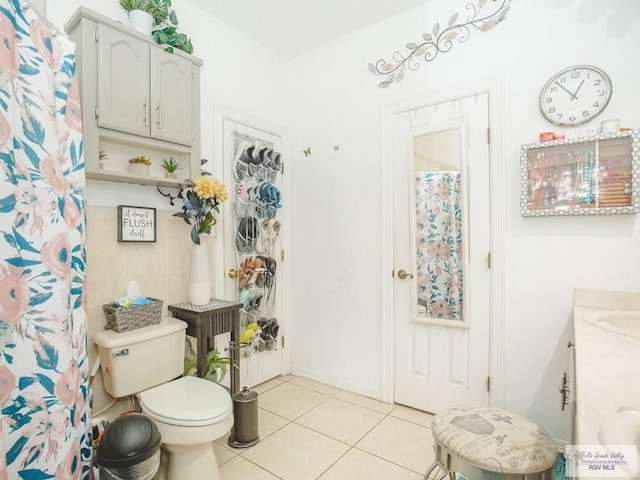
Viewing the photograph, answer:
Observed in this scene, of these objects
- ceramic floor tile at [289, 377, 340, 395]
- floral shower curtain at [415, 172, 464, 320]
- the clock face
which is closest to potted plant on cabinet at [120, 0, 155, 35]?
floral shower curtain at [415, 172, 464, 320]

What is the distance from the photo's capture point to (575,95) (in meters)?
1.90

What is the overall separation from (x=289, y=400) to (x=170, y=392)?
1113 millimetres

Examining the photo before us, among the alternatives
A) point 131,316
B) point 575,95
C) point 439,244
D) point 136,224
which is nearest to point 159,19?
point 136,224

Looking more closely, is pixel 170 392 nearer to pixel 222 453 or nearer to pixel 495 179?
pixel 222 453

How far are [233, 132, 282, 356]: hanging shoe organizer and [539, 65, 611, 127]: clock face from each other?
6.27 feet

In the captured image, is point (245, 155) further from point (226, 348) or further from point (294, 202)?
point (226, 348)

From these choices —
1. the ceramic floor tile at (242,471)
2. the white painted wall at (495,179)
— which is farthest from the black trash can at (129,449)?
the white painted wall at (495,179)

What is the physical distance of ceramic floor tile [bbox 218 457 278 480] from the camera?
1809 mm

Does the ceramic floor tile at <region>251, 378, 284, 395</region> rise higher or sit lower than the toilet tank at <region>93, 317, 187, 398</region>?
lower

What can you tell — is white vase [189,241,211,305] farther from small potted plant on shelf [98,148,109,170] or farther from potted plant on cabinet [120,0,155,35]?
potted plant on cabinet [120,0,155,35]

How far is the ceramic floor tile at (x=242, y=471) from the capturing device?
71.2 inches

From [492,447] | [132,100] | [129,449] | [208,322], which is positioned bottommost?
[129,449]

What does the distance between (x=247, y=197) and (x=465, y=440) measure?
212 centimetres

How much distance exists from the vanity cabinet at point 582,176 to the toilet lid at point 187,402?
1.94 m
